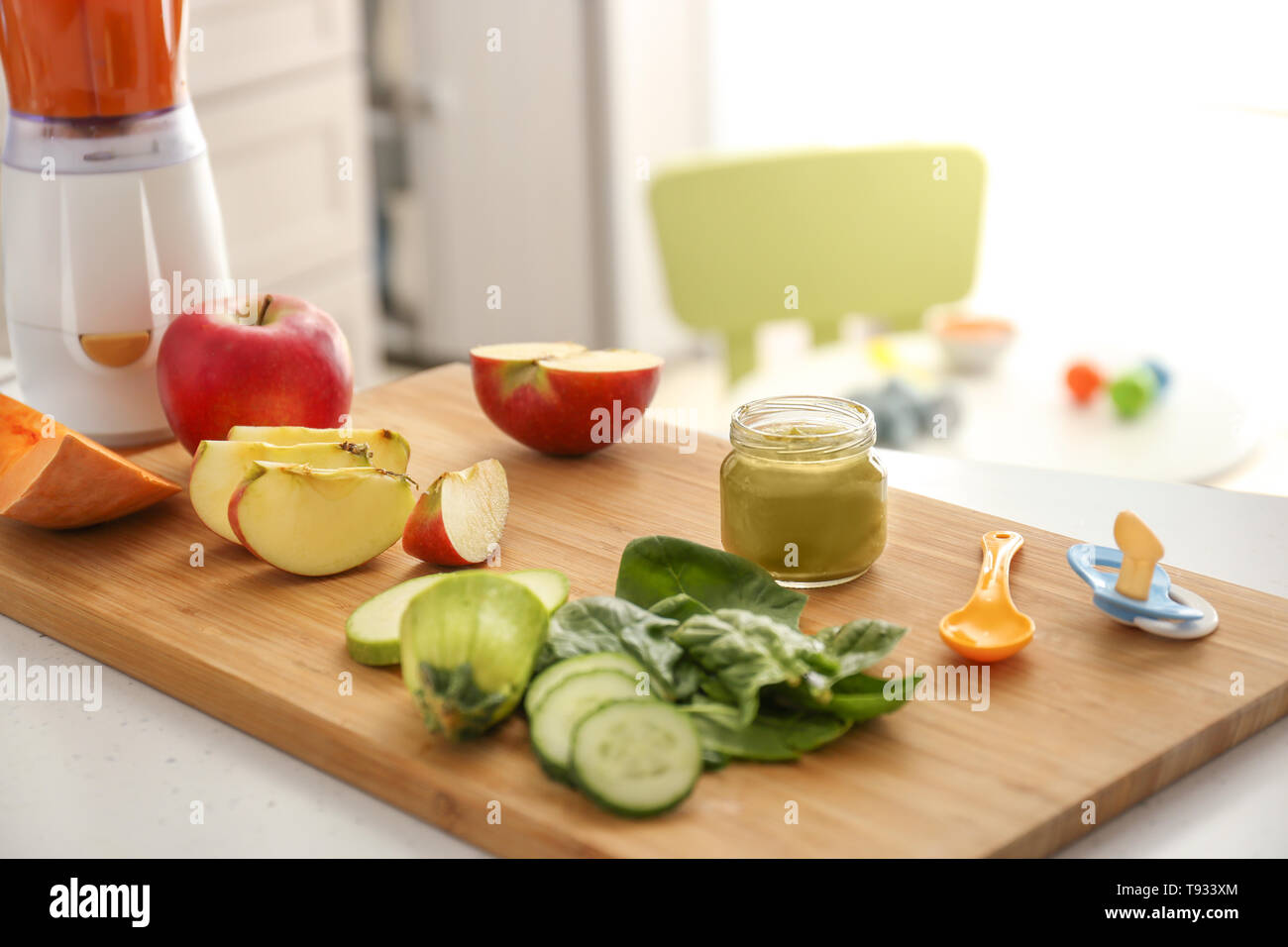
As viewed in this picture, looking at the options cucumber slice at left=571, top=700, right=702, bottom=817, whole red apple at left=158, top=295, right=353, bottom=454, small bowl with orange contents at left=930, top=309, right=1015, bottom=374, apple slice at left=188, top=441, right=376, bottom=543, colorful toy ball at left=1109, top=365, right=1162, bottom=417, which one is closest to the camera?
cucumber slice at left=571, top=700, right=702, bottom=817

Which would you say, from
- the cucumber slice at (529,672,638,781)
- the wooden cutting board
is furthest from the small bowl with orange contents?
the cucumber slice at (529,672,638,781)

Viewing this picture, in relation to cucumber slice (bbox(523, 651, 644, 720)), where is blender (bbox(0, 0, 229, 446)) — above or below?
above

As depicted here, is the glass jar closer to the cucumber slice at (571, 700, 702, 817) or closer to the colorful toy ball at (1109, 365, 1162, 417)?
the cucumber slice at (571, 700, 702, 817)

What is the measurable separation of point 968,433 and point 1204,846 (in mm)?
1088

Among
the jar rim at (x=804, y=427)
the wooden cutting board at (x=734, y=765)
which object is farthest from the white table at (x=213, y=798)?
the jar rim at (x=804, y=427)

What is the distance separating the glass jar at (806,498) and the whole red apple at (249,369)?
1.33 feet

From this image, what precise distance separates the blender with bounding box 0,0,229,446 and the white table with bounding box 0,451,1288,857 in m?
0.34

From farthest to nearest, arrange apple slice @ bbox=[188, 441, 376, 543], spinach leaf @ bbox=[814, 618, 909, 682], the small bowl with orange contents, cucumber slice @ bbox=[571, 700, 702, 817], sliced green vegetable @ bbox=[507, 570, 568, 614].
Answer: the small bowl with orange contents → apple slice @ bbox=[188, 441, 376, 543] → sliced green vegetable @ bbox=[507, 570, 568, 614] → spinach leaf @ bbox=[814, 618, 909, 682] → cucumber slice @ bbox=[571, 700, 702, 817]

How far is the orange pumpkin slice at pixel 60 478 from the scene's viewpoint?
1.12 metres

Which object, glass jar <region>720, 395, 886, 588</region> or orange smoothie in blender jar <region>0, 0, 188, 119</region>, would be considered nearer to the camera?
glass jar <region>720, 395, 886, 588</region>

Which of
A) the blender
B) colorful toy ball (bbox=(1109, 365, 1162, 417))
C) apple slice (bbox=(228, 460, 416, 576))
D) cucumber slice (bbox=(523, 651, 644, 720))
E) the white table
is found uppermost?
the blender

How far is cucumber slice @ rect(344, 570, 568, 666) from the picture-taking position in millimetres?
952
